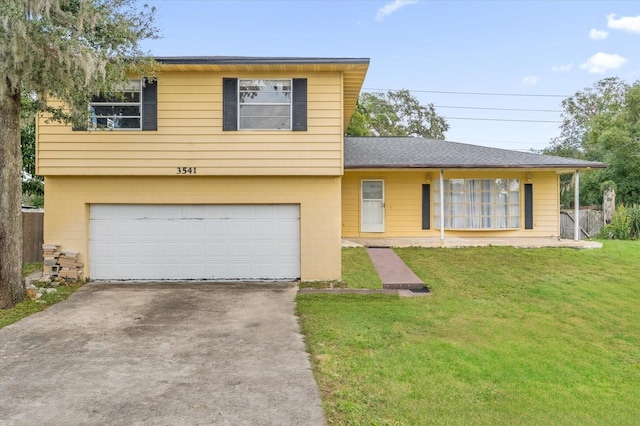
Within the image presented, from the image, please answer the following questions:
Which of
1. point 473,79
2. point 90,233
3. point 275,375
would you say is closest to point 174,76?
point 90,233

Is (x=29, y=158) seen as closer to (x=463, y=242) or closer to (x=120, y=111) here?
(x=120, y=111)

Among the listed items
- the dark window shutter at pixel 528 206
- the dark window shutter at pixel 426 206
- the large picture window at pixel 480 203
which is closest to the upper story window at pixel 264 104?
the dark window shutter at pixel 426 206

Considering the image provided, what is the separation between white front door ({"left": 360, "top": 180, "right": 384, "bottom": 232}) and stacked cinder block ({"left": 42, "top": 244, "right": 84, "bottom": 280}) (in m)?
7.91

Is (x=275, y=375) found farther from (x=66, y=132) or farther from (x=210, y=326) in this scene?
(x=66, y=132)

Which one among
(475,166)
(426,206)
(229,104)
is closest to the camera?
(229,104)

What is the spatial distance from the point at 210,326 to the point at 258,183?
369 centimetres

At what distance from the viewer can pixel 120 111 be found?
27.0 ft

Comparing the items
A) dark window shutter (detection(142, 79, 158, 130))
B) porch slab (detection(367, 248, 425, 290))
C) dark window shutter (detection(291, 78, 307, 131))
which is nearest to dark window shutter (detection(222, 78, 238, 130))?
dark window shutter (detection(291, 78, 307, 131))

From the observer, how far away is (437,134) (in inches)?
1358

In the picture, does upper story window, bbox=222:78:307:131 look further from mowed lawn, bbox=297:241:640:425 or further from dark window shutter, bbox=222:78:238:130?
mowed lawn, bbox=297:241:640:425

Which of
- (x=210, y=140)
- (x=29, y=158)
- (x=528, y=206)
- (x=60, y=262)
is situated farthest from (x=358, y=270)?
(x=29, y=158)

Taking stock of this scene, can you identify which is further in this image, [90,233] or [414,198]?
[414,198]

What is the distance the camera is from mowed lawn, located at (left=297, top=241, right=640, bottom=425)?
10.5ft

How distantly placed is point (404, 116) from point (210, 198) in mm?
28771
